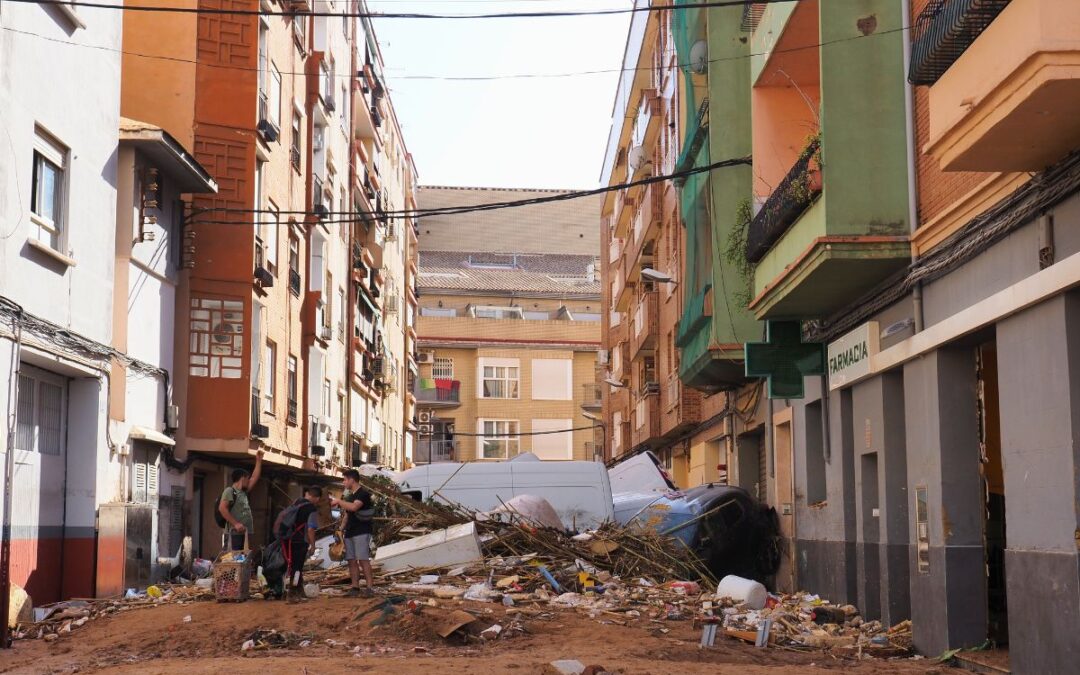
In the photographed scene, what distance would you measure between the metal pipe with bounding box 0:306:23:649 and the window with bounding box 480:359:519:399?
178 ft

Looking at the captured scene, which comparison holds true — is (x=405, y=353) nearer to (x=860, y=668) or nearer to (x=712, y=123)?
(x=712, y=123)

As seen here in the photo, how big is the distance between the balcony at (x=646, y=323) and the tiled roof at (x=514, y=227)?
39144 millimetres

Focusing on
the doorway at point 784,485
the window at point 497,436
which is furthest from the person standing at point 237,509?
the window at point 497,436

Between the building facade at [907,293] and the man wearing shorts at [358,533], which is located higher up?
the building facade at [907,293]

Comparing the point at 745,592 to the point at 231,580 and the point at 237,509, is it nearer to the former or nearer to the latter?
the point at 231,580

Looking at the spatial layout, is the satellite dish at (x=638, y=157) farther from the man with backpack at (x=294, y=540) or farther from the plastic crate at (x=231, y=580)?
the plastic crate at (x=231, y=580)

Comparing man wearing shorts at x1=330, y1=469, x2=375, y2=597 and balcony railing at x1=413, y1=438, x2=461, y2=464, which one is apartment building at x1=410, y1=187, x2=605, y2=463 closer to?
balcony railing at x1=413, y1=438, x2=461, y2=464

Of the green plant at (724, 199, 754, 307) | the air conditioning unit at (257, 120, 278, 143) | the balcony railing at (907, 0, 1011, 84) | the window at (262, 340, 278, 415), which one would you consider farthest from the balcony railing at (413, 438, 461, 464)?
the balcony railing at (907, 0, 1011, 84)

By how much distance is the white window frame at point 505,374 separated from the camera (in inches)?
2726

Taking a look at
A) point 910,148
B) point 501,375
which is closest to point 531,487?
point 910,148

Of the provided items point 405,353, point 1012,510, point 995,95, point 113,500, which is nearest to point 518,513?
point 113,500

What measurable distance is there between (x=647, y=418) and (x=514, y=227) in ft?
144

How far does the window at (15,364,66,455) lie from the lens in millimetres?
15906

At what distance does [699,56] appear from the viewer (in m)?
22.0
